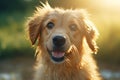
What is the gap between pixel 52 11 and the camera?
30.9 feet

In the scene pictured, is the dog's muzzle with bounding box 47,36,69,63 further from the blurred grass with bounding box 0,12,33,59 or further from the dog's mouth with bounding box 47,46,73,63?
the blurred grass with bounding box 0,12,33,59

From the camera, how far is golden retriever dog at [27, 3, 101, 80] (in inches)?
345

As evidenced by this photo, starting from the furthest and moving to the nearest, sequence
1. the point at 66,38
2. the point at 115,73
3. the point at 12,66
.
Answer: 1. the point at 12,66
2. the point at 115,73
3. the point at 66,38

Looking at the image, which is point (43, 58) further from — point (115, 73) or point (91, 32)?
point (115, 73)

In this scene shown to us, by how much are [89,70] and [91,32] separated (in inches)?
27.5

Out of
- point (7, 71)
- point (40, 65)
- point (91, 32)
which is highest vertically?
point (91, 32)

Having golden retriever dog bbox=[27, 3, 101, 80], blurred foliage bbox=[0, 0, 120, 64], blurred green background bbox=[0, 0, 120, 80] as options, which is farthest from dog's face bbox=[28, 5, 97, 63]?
blurred foliage bbox=[0, 0, 120, 64]

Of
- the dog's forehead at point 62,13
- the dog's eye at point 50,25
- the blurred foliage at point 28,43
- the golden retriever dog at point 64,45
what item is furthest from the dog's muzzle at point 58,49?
the blurred foliage at point 28,43

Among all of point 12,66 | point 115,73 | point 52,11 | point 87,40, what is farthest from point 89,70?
point 12,66

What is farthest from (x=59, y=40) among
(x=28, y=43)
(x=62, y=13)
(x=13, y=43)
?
(x=13, y=43)

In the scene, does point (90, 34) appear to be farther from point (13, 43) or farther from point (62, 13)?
point (13, 43)

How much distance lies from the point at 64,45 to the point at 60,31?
1.06 ft

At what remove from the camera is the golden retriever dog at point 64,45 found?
876 centimetres

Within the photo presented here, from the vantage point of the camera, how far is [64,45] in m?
8.62
